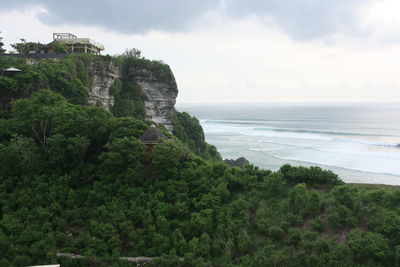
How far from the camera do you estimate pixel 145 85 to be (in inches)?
1502

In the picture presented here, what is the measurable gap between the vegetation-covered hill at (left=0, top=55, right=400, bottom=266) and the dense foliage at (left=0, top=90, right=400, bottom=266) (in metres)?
0.05

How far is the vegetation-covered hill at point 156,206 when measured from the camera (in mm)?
11656

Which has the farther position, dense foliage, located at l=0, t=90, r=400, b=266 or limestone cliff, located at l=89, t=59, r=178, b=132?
limestone cliff, located at l=89, t=59, r=178, b=132

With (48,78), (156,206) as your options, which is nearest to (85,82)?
(48,78)

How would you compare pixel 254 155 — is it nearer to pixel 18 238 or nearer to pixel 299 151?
pixel 299 151

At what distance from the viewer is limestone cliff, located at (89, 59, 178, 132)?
31.3 meters

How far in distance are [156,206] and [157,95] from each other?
26.7 m

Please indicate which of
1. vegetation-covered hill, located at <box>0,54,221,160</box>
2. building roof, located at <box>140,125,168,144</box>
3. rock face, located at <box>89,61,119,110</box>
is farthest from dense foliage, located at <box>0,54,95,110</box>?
building roof, located at <box>140,125,168,144</box>

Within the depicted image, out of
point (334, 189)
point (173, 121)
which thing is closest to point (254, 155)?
→ point (173, 121)

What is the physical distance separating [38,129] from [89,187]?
15.9 feet

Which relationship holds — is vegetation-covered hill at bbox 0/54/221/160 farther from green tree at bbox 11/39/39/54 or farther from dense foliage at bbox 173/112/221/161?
green tree at bbox 11/39/39/54

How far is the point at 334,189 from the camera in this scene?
47.9 ft

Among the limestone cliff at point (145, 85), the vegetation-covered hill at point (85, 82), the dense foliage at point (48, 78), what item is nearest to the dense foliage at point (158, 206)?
the dense foliage at point (48, 78)

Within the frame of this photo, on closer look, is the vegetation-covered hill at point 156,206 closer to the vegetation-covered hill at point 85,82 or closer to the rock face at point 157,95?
the vegetation-covered hill at point 85,82
